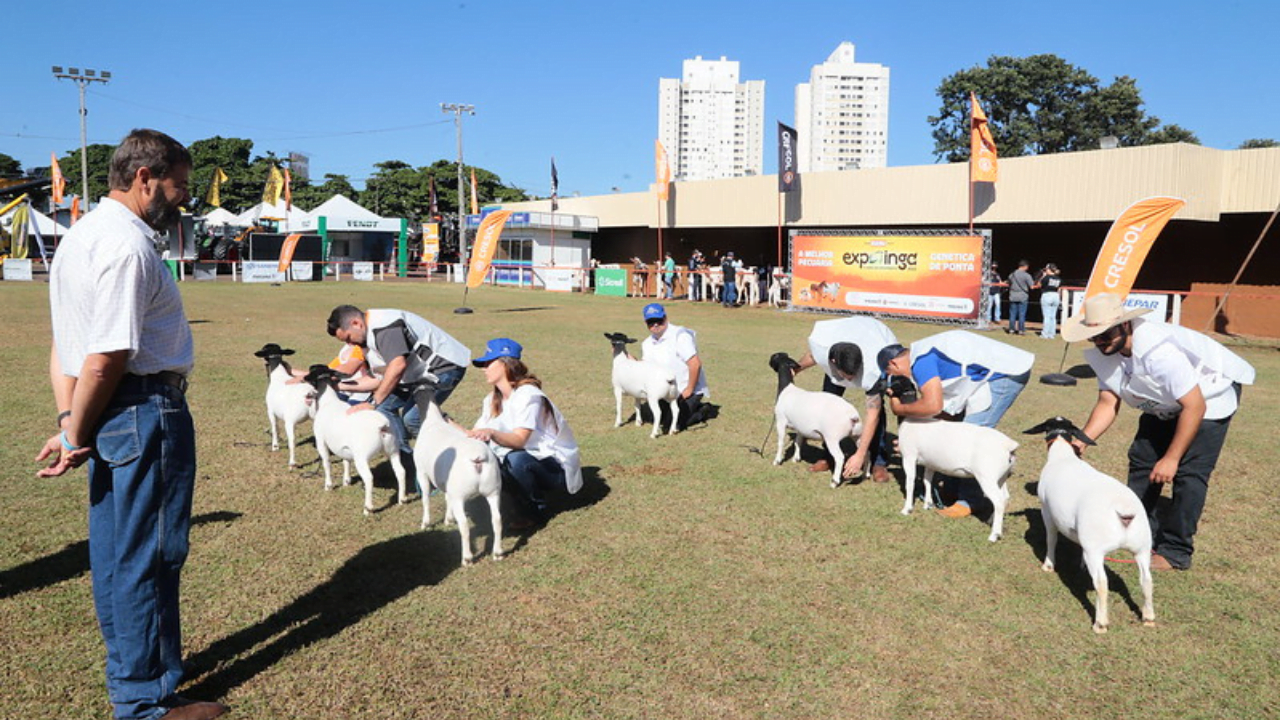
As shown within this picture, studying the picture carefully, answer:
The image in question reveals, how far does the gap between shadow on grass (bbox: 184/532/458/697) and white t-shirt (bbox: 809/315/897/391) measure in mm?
3471

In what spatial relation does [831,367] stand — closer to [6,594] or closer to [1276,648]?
[1276,648]

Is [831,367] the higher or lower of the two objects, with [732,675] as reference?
higher

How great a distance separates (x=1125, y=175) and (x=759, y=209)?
14038 millimetres

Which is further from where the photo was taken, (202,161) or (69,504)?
(202,161)


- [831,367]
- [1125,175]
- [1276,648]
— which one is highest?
[1125,175]

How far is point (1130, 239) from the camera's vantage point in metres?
15.1

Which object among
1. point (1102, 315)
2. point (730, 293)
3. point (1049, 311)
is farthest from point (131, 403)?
Answer: point (730, 293)

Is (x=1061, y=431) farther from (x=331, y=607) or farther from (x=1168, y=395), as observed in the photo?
(x=331, y=607)

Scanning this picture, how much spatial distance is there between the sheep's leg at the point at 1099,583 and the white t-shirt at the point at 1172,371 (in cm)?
118

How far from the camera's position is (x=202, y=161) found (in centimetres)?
7288

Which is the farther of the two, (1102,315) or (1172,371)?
(1102,315)

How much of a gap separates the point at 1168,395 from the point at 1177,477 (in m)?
0.66

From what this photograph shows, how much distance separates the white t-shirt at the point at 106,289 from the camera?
2.75m

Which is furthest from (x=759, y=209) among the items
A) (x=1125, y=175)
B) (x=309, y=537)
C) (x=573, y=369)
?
(x=309, y=537)
